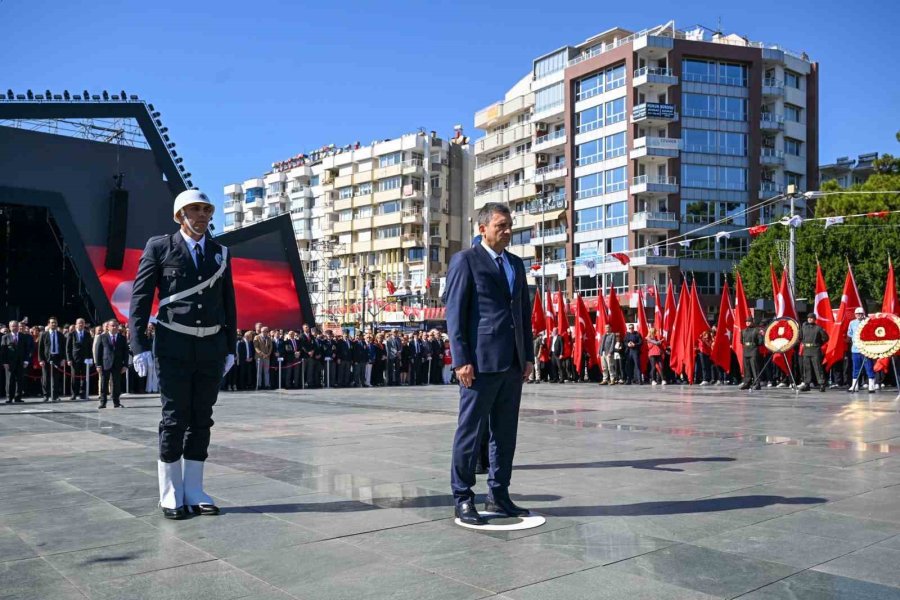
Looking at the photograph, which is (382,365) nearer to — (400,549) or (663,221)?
(400,549)

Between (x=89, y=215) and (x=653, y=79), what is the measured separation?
47.1 metres

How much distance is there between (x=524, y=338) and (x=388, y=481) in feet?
6.30

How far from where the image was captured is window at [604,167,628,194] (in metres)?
65.5

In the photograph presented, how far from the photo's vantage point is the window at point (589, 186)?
68.1m

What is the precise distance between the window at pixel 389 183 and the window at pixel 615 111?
32.8 meters

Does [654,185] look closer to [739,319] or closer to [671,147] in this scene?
[671,147]

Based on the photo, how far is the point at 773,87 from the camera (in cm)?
6656

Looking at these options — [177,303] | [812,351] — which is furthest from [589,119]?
[177,303]

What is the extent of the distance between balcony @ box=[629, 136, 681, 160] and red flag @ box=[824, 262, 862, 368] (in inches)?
1666

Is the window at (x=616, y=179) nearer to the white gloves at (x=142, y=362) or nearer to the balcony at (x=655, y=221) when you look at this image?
the balcony at (x=655, y=221)

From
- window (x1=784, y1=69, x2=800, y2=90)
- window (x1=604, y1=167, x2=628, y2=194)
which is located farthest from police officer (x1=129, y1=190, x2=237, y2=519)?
window (x1=784, y1=69, x2=800, y2=90)

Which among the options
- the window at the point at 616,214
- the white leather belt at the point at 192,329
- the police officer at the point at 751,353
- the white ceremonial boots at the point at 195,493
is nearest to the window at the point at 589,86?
the window at the point at 616,214

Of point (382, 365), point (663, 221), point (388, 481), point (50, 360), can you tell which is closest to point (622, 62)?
point (663, 221)

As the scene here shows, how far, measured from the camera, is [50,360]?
19516 millimetres
